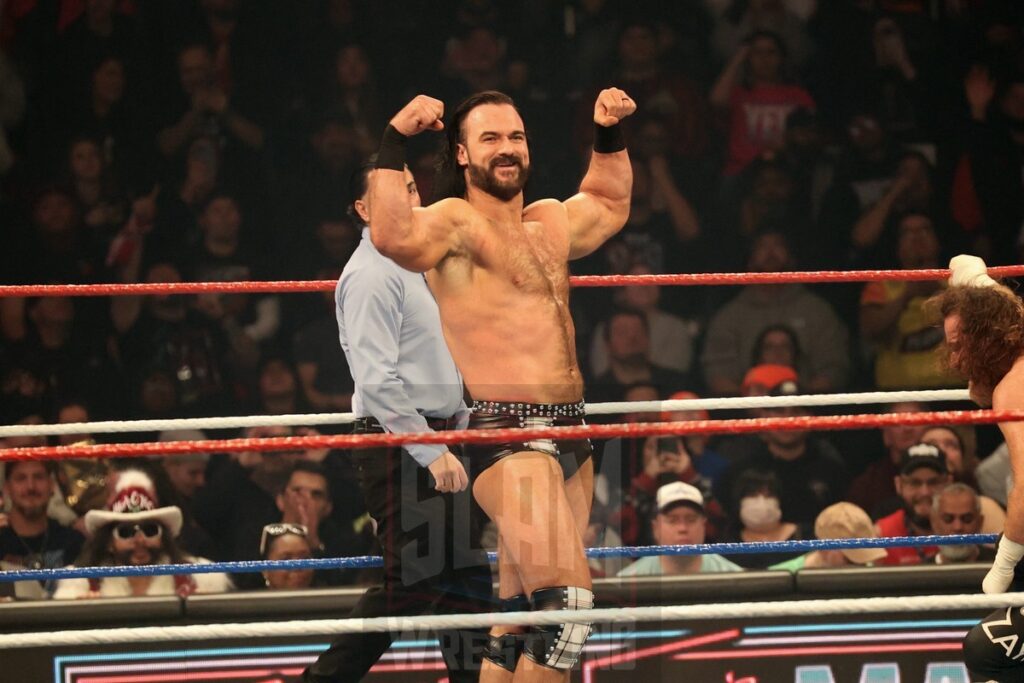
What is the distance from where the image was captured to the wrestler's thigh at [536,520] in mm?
2168

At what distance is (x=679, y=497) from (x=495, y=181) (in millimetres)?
1606

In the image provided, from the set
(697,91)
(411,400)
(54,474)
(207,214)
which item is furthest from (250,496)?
(697,91)

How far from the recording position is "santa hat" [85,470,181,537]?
3582 mm

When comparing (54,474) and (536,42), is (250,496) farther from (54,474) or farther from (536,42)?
(536,42)

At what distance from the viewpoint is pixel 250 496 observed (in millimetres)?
4102

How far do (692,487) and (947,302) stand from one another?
4.58ft

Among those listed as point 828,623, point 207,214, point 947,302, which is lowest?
point 828,623

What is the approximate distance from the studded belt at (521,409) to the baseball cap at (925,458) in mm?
1887

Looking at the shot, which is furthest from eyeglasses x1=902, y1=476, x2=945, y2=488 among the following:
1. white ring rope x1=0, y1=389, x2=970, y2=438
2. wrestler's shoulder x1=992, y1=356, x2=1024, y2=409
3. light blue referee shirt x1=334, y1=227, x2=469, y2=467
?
light blue referee shirt x1=334, y1=227, x2=469, y2=467

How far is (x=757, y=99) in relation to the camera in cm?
492

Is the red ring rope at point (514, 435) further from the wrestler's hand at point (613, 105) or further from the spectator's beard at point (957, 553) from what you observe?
the spectator's beard at point (957, 553)

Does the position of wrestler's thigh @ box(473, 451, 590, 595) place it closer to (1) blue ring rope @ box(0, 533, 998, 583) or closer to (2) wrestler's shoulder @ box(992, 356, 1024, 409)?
(1) blue ring rope @ box(0, 533, 998, 583)

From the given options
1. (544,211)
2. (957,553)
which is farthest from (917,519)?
(544,211)

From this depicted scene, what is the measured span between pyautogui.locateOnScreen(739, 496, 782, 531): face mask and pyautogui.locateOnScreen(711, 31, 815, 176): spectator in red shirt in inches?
58.0
